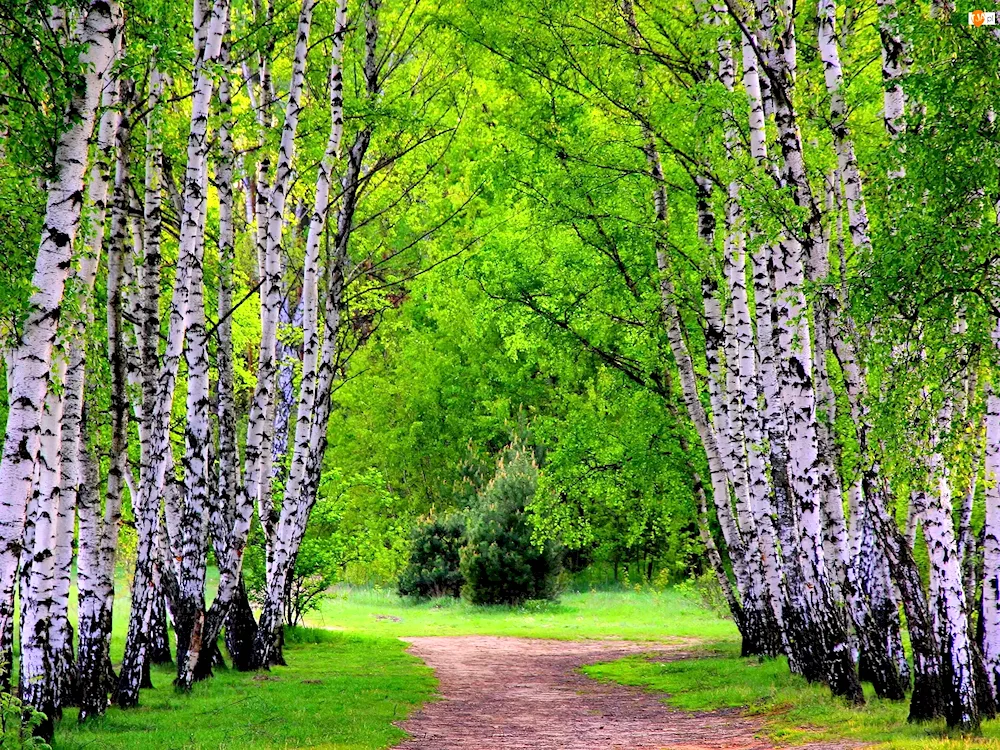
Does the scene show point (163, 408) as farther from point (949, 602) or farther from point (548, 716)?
point (949, 602)

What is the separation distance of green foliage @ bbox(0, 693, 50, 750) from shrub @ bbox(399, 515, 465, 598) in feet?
92.0

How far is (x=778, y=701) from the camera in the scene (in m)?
12.6

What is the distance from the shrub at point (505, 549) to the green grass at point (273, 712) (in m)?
14.6

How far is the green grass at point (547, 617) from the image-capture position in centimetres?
2756

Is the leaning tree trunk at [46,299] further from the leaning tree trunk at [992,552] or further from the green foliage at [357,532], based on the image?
the green foliage at [357,532]

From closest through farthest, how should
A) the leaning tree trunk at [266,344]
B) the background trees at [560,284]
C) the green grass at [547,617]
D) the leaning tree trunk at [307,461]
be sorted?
the background trees at [560,284]
the leaning tree trunk at [266,344]
the leaning tree trunk at [307,461]
the green grass at [547,617]

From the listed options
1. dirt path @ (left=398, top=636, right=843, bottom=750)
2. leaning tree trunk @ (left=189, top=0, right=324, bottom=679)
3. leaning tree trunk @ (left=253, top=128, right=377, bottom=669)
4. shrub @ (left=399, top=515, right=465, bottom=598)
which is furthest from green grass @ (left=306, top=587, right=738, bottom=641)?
leaning tree trunk @ (left=189, top=0, right=324, bottom=679)

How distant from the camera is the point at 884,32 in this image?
9484 millimetres

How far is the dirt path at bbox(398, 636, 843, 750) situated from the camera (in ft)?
34.0

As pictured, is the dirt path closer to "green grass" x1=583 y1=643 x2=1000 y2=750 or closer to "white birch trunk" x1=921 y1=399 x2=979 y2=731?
"green grass" x1=583 y1=643 x2=1000 y2=750


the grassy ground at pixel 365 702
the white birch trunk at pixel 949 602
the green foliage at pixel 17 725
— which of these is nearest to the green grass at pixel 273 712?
the grassy ground at pixel 365 702

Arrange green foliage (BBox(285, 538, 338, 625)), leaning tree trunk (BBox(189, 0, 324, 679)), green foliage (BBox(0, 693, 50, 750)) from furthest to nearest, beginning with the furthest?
green foliage (BBox(285, 538, 338, 625)), leaning tree trunk (BBox(189, 0, 324, 679)), green foliage (BBox(0, 693, 50, 750))

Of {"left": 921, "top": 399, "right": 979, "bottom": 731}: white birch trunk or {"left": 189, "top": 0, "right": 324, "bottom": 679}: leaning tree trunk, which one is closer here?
{"left": 921, "top": 399, "right": 979, "bottom": 731}: white birch trunk

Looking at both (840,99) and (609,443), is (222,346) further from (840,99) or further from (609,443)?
(840,99)
